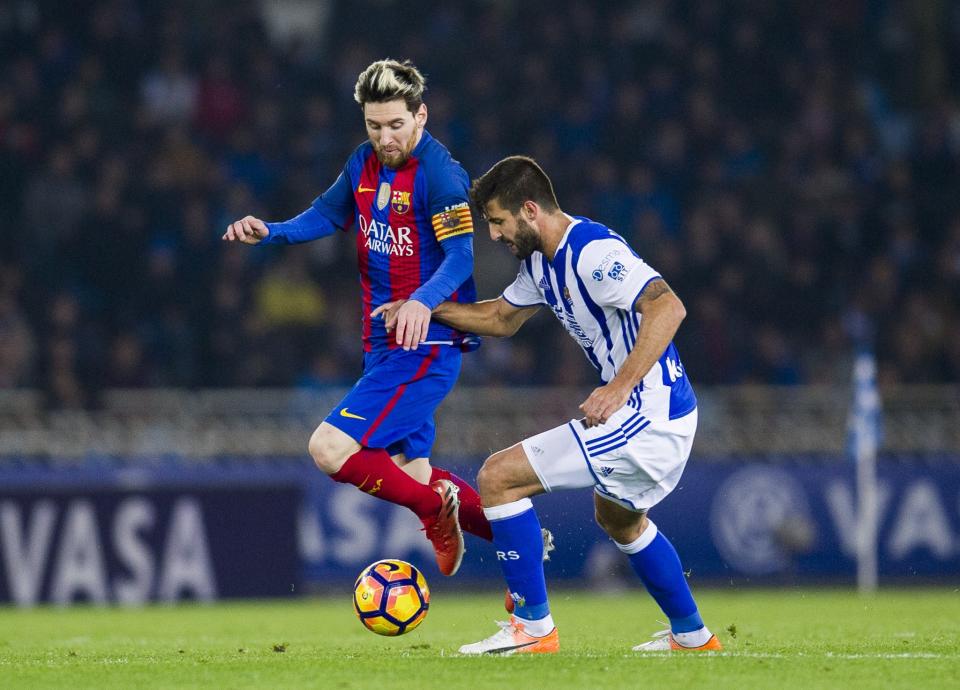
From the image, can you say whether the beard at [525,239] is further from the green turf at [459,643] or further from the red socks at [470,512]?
the green turf at [459,643]

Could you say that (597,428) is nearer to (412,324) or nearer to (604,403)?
(604,403)

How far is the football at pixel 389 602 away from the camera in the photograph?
6.82m

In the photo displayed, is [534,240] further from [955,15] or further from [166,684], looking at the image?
[955,15]

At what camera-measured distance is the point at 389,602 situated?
6.83m

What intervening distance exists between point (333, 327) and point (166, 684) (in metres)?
9.06

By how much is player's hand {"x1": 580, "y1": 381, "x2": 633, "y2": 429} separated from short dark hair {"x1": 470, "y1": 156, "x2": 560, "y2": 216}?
84 cm

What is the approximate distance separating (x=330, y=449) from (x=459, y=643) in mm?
1593

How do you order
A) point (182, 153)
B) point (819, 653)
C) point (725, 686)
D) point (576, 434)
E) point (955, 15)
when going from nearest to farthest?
point (725, 686), point (576, 434), point (819, 653), point (182, 153), point (955, 15)

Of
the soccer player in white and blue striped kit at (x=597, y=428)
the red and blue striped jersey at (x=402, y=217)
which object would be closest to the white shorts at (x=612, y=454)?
the soccer player in white and blue striped kit at (x=597, y=428)

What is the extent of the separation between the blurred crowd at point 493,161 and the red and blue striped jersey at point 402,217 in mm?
6510

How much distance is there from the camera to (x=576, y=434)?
6336 millimetres

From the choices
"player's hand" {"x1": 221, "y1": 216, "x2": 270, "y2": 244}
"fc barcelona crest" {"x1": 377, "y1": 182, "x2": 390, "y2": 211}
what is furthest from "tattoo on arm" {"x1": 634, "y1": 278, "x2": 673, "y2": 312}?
"player's hand" {"x1": 221, "y1": 216, "x2": 270, "y2": 244}

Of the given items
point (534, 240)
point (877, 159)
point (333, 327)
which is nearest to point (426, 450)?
point (534, 240)

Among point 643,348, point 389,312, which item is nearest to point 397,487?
point 389,312
